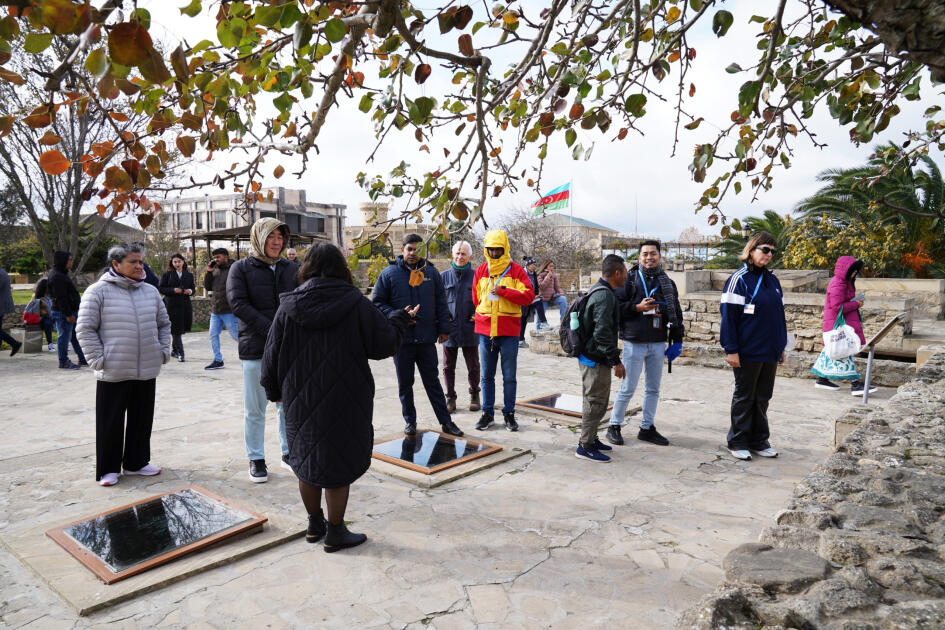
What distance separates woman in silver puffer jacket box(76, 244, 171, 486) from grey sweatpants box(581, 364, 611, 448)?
3.32 meters

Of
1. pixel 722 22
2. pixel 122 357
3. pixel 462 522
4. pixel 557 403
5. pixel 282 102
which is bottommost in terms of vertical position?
pixel 462 522

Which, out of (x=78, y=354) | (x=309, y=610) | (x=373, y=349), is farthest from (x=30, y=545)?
(x=78, y=354)

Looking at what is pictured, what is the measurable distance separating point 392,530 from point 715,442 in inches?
130

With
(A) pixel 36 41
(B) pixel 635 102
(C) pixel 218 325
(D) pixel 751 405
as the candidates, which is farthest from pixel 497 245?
(C) pixel 218 325

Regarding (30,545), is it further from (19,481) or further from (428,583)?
(428,583)

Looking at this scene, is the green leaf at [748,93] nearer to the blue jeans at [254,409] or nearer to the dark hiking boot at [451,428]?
the blue jeans at [254,409]

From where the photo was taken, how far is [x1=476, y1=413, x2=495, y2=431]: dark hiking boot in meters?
5.86

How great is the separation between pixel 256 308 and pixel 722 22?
3500 mm

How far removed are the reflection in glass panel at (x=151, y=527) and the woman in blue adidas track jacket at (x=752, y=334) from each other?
3874 millimetres

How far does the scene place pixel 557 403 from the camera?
22.2 feet


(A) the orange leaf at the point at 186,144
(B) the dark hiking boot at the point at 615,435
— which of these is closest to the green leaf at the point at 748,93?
(A) the orange leaf at the point at 186,144

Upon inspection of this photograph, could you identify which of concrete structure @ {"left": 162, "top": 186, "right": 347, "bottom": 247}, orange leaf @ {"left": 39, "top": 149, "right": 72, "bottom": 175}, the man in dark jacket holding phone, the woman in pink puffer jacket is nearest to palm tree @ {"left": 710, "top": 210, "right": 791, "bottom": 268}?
the woman in pink puffer jacket

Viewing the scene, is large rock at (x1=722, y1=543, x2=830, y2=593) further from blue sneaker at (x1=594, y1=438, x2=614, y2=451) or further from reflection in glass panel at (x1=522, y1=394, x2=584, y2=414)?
reflection in glass panel at (x1=522, y1=394, x2=584, y2=414)

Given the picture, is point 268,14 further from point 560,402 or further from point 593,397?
point 560,402
